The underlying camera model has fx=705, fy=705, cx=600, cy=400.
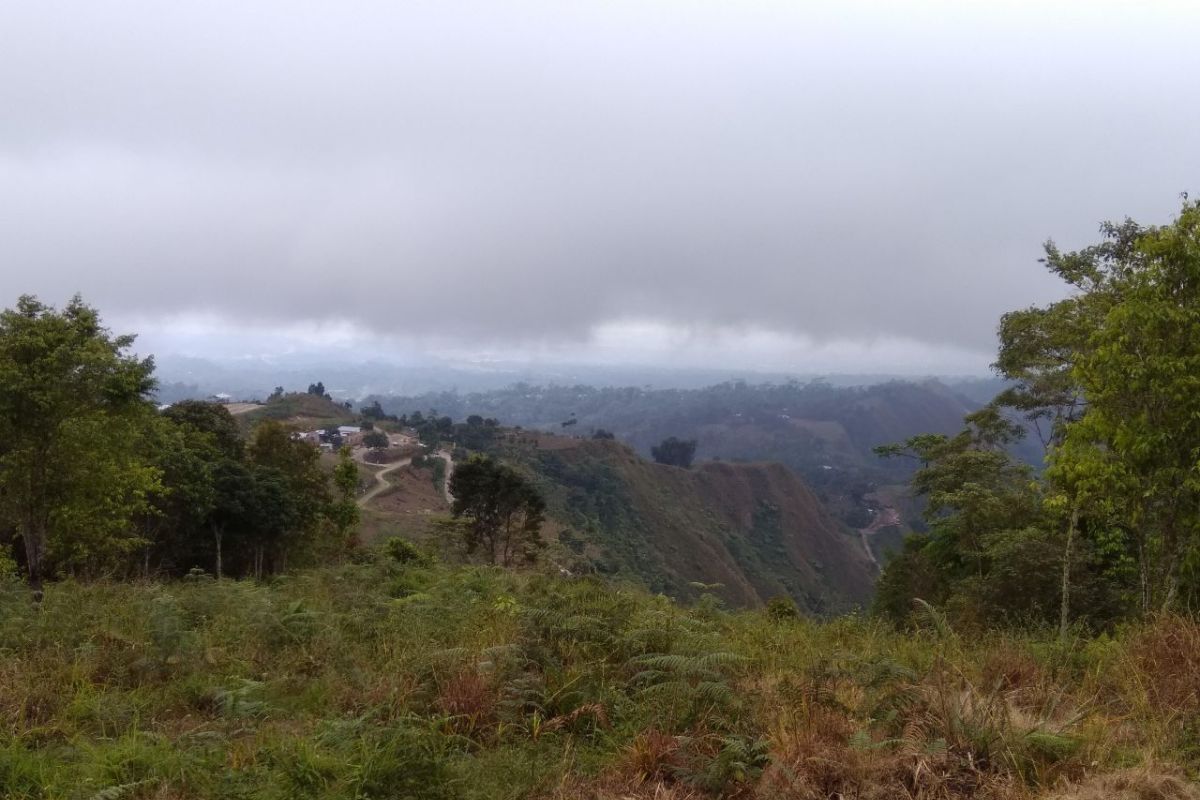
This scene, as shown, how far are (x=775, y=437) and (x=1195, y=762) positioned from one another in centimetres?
17122

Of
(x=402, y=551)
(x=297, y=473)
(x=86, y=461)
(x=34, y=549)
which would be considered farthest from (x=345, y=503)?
(x=86, y=461)

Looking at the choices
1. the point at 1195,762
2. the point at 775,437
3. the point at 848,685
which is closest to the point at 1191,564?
the point at 1195,762

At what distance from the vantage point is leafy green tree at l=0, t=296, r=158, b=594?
9.30 meters

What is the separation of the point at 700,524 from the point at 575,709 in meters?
65.4

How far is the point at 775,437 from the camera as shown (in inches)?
6688

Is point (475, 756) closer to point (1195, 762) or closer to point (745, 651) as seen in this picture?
point (745, 651)

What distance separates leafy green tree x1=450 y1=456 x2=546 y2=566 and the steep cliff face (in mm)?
16461

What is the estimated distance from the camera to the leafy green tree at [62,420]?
9.30m

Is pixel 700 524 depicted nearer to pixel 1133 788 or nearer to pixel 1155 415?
pixel 1155 415

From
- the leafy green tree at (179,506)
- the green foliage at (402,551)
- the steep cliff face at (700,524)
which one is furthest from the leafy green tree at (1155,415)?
the steep cliff face at (700,524)

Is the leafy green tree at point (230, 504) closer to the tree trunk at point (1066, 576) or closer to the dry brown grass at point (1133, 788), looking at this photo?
the tree trunk at point (1066, 576)

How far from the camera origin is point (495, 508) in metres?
24.5

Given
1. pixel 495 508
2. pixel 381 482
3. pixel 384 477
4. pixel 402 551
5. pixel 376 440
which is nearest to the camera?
pixel 402 551

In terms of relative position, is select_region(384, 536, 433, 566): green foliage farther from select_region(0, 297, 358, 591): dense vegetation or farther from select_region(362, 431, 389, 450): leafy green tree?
select_region(362, 431, 389, 450): leafy green tree
